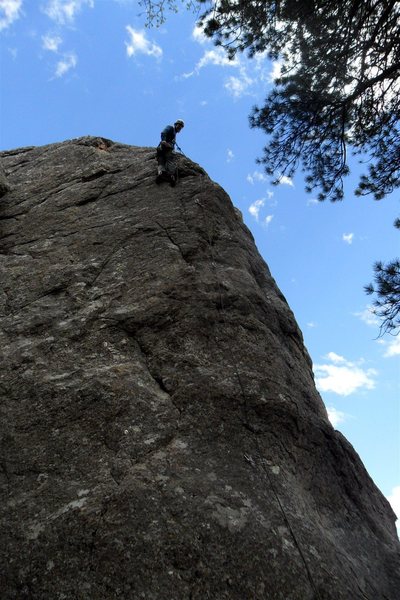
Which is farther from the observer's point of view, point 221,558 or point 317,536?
point 317,536

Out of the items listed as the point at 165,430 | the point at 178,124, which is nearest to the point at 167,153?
the point at 178,124

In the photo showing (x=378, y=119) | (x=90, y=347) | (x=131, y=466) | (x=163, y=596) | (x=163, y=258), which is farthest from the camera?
(x=378, y=119)

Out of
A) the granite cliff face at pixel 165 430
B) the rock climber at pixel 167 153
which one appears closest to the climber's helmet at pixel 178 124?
the rock climber at pixel 167 153

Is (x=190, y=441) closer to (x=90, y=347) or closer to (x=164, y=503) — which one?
(x=164, y=503)

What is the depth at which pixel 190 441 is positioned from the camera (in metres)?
4.95

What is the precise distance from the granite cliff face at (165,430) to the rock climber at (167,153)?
482 mm

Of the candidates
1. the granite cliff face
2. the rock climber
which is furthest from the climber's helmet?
the granite cliff face

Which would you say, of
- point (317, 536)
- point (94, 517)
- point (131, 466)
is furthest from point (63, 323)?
point (317, 536)

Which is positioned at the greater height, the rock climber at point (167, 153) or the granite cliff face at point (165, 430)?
the rock climber at point (167, 153)

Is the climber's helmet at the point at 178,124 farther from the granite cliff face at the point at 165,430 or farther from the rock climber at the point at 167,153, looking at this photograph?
the granite cliff face at the point at 165,430

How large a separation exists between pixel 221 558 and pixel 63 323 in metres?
3.61

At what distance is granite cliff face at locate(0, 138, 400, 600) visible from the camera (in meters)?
3.97

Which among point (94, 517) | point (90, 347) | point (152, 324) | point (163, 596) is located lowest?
point (163, 596)

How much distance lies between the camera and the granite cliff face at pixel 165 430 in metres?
3.97
